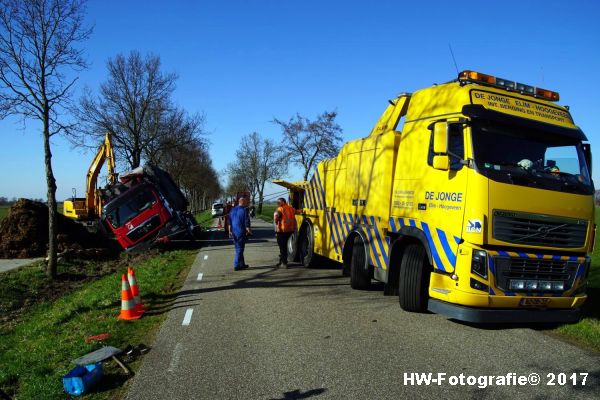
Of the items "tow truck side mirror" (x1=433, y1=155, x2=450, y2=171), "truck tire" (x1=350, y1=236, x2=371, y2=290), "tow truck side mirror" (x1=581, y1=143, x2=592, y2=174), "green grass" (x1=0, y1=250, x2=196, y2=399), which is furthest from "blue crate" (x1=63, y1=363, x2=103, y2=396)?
"tow truck side mirror" (x1=581, y1=143, x2=592, y2=174)

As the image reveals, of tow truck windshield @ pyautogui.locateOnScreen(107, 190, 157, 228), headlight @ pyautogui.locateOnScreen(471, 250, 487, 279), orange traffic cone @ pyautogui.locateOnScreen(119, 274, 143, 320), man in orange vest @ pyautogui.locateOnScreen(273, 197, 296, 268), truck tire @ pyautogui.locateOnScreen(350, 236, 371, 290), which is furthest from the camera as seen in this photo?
tow truck windshield @ pyautogui.locateOnScreen(107, 190, 157, 228)

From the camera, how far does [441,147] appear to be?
660cm

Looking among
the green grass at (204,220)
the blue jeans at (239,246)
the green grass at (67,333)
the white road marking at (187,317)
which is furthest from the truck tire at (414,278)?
the green grass at (204,220)

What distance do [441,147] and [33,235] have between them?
57.0ft

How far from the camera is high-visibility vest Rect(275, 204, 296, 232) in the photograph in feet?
43.7

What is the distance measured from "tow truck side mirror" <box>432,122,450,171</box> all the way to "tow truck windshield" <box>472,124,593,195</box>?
379mm

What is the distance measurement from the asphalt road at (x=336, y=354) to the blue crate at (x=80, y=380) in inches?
17.5

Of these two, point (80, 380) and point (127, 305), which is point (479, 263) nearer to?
point (80, 380)

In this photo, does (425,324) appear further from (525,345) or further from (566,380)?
(566,380)

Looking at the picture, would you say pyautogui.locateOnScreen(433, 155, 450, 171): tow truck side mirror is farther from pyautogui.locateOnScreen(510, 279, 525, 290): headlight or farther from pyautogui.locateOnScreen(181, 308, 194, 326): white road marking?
pyautogui.locateOnScreen(181, 308, 194, 326): white road marking

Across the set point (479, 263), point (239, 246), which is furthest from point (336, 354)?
point (239, 246)

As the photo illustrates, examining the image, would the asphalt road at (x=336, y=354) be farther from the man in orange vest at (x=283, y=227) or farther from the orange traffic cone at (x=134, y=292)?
the man in orange vest at (x=283, y=227)

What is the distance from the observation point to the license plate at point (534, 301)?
20.5ft

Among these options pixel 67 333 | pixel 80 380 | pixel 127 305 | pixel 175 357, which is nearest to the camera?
pixel 80 380
